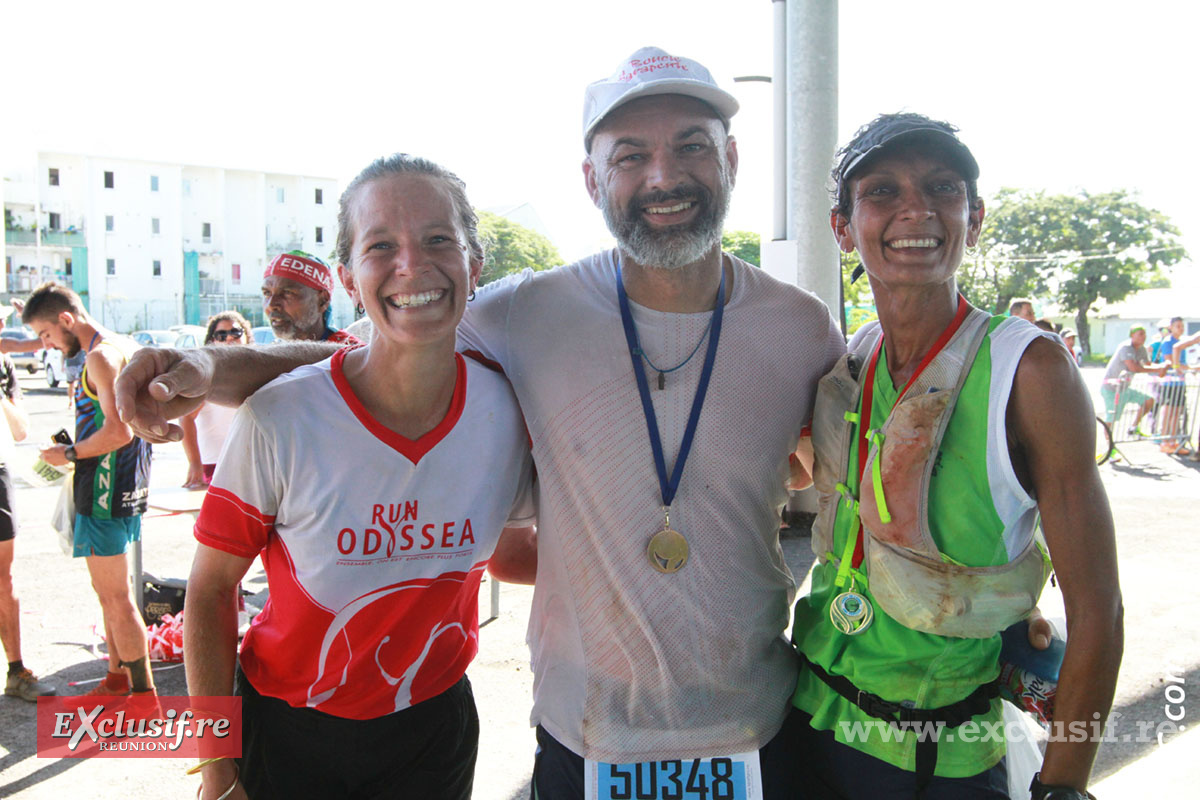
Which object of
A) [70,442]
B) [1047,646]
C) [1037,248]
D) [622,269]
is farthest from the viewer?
[1037,248]

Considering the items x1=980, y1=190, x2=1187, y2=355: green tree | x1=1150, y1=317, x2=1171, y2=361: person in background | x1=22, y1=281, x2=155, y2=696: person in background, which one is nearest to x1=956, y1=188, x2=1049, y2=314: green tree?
x1=980, y1=190, x2=1187, y2=355: green tree

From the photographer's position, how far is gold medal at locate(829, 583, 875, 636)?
1.83 meters

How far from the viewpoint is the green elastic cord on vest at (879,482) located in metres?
1.74

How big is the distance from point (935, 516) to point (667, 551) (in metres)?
0.63

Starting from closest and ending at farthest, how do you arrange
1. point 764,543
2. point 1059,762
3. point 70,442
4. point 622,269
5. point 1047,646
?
1. point 1059,762
2. point 1047,646
3. point 764,543
4. point 622,269
5. point 70,442

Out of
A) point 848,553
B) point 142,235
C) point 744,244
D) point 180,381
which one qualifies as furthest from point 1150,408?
point 142,235

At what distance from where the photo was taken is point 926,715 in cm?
175

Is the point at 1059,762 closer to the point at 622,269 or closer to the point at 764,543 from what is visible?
the point at 764,543

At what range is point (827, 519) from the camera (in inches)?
78.6

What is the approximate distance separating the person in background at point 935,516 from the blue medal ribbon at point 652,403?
324 millimetres

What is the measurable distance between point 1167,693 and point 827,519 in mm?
3245

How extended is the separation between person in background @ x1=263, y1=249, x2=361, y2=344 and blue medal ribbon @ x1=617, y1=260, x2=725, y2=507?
2.73 metres

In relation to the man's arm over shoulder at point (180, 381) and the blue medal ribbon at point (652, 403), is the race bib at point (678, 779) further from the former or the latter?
the man's arm over shoulder at point (180, 381)

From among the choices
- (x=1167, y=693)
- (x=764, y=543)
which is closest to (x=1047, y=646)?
(x=764, y=543)
